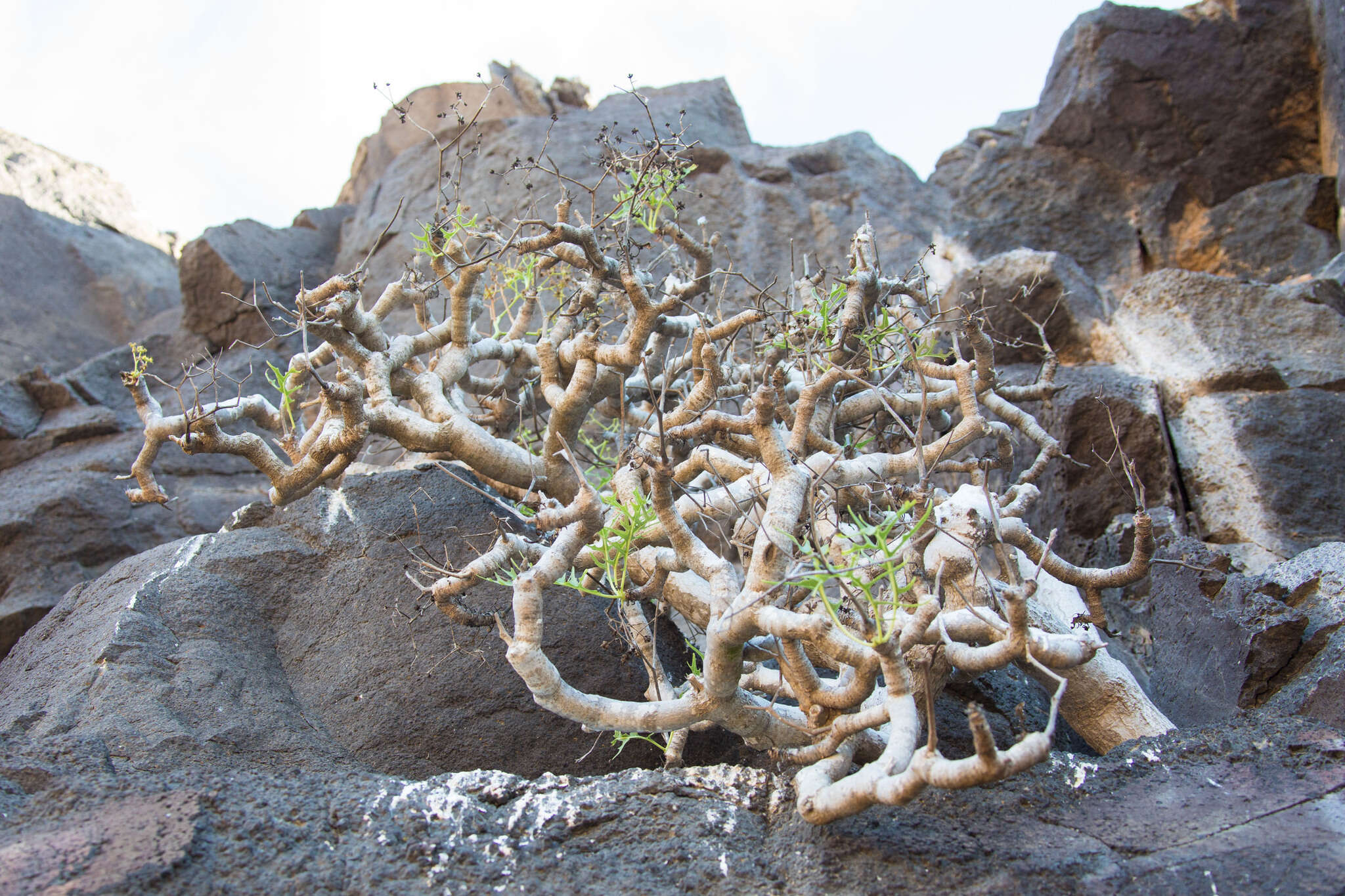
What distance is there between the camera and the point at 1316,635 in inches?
179

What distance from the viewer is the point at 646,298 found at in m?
4.73

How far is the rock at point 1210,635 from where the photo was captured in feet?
15.2

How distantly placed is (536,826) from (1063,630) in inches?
116

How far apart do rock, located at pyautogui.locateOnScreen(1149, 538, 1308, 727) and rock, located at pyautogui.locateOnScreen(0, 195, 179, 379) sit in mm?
11885

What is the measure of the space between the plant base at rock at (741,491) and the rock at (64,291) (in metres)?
7.94

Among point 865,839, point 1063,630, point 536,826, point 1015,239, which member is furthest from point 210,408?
point 1015,239

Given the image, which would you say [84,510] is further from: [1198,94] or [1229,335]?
[1198,94]

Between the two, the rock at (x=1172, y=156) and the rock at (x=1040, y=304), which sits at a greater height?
the rock at (x=1172, y=156)

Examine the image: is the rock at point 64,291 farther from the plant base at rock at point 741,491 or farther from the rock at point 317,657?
the plant base at rock at point 741,491

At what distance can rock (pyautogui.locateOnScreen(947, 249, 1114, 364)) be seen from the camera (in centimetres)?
774

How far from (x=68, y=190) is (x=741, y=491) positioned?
45.5 feet

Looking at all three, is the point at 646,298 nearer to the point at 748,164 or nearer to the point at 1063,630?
the point at 1063,630

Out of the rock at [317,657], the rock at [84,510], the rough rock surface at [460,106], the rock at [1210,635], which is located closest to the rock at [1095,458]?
the rock at [1210,635]

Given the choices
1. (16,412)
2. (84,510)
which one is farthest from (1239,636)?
(16,412)
